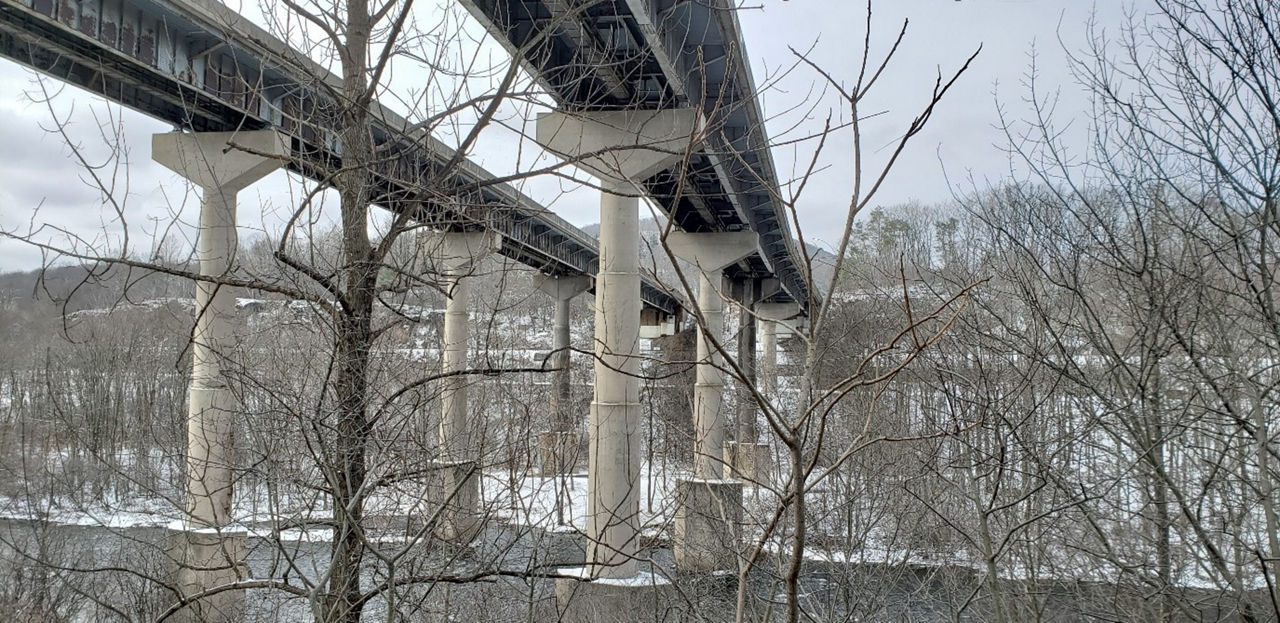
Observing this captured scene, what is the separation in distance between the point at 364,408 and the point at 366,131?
176 cm

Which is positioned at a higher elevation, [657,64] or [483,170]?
[657,64]

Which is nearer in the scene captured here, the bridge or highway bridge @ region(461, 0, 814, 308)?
the bridge

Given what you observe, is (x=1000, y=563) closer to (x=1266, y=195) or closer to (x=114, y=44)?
(x=1266, y=195)

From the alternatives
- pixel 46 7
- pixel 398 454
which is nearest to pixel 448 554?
pixel 398 454

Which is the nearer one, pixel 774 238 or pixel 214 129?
pixel 214 129

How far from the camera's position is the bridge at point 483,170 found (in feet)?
20.5

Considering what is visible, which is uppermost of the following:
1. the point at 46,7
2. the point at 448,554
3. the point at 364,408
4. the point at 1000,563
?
the point at 46,7

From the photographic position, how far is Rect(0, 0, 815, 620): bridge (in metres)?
6.25

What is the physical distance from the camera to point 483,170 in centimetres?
1555

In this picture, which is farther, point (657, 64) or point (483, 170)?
point (483, 170)

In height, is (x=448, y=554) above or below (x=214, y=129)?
below

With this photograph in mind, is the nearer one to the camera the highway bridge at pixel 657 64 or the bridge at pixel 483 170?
the bridge at pixel 483 170

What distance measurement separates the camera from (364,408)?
549 cm

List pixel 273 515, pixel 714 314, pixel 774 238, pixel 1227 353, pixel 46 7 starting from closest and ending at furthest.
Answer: pixel 273 515, pixel 1227 353, pixel 46 7, pixel 714 314, pixel 774 238
